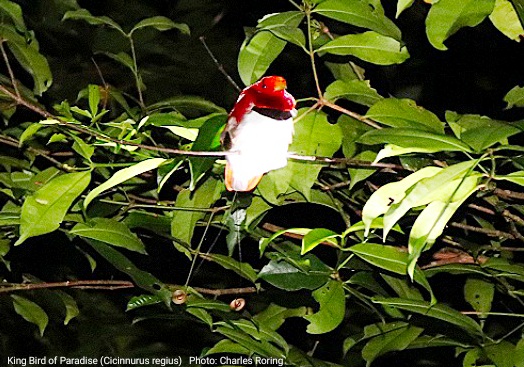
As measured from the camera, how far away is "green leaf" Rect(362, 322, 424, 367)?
2.38ft

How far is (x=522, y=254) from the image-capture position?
0.85 metres

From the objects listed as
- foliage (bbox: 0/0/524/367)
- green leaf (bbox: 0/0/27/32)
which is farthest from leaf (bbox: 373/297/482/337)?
green leaf (bbox: 0/0/27/32)

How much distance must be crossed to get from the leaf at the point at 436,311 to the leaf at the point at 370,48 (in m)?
0.22

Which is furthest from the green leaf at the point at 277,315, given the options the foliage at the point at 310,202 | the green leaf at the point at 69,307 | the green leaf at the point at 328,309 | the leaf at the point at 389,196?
the leaf at the point at 389,196

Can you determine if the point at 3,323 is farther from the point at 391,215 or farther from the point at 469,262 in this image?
the point at 391,215

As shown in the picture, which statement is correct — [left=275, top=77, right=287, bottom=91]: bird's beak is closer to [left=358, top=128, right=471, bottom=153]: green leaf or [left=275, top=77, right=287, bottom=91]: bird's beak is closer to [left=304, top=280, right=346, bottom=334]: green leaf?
[left=358, top=128, right=471, bottom=153]: green leaf

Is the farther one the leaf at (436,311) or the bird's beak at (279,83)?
the leaf at (436,311)

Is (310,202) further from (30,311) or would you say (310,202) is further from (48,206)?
(30,311)

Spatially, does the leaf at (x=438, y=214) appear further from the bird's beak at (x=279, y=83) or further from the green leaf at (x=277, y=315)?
the green leaf at (x=277, y=315)

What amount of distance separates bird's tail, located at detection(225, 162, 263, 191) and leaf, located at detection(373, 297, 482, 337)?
0.61 ft

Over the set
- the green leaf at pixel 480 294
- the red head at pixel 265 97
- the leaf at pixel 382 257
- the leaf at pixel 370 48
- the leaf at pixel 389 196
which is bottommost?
the green leaf at pixel 480 294

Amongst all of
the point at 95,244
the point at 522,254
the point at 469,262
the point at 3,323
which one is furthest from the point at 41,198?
the point at 3,323

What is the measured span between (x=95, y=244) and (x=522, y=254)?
1.83 feet

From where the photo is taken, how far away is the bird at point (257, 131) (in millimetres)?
449
